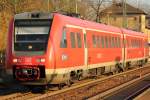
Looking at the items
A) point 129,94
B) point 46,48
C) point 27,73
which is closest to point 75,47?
point 46,48

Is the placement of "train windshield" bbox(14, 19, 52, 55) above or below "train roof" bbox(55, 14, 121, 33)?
below

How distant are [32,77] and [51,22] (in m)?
2.20

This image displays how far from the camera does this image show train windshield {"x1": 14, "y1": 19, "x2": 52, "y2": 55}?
16828 millimetres

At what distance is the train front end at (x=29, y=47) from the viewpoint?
16531 millimetres

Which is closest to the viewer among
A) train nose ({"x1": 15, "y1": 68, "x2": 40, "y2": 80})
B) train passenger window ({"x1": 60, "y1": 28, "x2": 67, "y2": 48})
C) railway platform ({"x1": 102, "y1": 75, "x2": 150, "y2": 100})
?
railway platform ({"x1": 102, "y1": 75, "x2": 150, "y2": 100})

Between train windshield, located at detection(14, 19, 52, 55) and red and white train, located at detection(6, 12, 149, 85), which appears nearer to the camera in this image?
red and white train, located at detection(6, 12, 149, 85)

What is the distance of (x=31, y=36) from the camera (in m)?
17.2

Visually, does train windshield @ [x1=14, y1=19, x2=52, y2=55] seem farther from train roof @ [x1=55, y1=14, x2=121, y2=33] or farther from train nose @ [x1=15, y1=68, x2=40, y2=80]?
train roof @ [x1=55, y1=14, x2=121, y2=33]

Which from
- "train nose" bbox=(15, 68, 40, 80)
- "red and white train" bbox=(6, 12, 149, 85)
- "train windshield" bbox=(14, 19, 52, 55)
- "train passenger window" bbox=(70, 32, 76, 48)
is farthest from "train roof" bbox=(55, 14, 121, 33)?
"train nose" bbox=(15, 68, 40, 80)

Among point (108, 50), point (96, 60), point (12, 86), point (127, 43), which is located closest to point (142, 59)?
point (127, 43)

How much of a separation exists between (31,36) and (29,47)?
49 centimetres

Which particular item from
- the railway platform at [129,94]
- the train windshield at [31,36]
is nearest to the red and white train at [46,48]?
the train windshield at [31,36]

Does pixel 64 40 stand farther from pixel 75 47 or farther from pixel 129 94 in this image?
pixel 129 94

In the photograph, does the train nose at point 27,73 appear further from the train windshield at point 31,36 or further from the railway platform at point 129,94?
the railway platform at point 129,94
